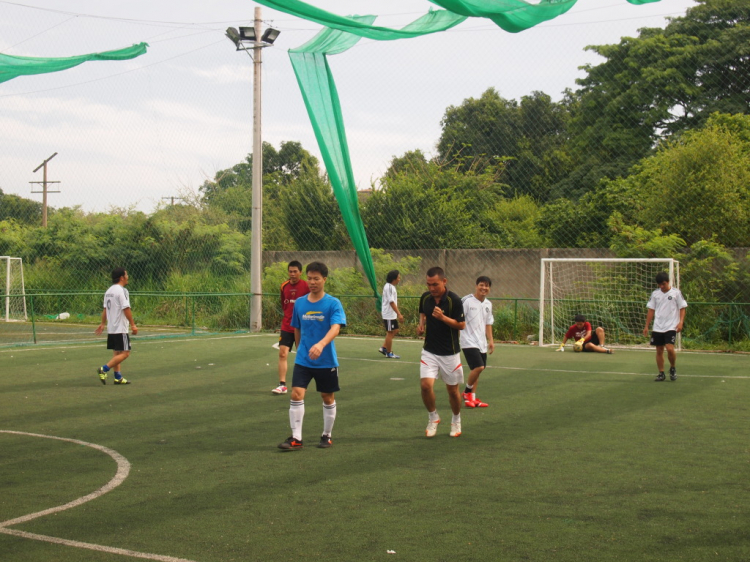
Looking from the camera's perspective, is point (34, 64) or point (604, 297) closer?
point (34, 64)

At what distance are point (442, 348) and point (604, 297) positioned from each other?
14.6m

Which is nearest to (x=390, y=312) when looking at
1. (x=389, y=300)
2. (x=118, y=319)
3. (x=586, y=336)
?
(x=389, y=300)

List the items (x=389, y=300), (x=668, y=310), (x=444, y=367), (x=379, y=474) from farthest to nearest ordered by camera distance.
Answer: (x=389, y=300) < (x=668, y=310) < (x=444, y=367) < (x=379, y=474)

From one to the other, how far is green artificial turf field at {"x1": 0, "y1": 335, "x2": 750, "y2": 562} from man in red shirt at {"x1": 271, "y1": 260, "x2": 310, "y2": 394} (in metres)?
0.42

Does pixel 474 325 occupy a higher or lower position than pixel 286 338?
higher

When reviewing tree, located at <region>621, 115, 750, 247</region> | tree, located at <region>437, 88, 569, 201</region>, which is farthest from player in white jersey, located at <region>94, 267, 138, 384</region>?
tree, located at <region>437, 88, 569, 201</region>

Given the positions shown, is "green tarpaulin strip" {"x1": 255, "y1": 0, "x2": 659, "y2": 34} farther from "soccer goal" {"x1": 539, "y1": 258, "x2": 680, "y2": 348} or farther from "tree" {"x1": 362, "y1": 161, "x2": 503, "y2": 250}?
"tree" {"x1": 362, "y1": 161, "x2": 503, "y2": 250}

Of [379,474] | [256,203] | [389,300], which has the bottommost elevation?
[379,474]

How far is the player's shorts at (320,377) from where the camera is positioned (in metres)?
7.66

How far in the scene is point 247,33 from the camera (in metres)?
23.6

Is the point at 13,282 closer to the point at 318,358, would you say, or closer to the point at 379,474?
the point at 318,358

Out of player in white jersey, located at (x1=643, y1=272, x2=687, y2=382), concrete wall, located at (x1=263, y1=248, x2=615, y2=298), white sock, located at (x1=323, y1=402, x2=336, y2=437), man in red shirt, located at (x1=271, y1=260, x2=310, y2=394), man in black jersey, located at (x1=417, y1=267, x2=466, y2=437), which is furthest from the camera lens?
concrete wall, located at (x1=263, y1=248, x2=615, y2=298)

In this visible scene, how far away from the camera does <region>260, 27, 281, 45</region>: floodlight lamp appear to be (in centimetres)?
2355

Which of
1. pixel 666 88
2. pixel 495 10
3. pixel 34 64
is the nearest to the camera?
pixel 495 10
